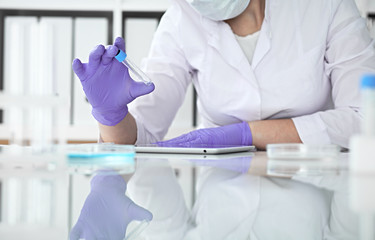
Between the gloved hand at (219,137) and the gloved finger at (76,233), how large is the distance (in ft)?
3.15

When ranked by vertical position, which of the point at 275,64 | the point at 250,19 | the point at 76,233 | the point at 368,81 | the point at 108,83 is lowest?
the point at 76,233

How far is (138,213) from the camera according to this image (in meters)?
0.44

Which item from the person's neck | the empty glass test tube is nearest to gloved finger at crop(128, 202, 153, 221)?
the empty glass test tube

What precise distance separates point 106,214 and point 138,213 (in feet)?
0.11

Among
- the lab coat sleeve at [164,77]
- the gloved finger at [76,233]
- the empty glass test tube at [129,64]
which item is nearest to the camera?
the gloved finger at [76,233]

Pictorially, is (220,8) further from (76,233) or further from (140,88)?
(76,233)

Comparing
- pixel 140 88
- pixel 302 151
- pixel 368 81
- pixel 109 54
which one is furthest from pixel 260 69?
pixel 368 81

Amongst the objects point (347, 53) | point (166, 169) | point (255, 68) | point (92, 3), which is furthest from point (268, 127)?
point (92, 3)

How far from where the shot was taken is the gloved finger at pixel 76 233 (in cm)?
36

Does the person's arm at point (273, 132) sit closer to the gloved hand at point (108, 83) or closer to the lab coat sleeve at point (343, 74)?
the lab coat sleeve at point (343, 74)

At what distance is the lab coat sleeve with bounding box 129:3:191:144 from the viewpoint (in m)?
1.80

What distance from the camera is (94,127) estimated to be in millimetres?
4727

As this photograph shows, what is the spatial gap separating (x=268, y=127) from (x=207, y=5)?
1.73 ft

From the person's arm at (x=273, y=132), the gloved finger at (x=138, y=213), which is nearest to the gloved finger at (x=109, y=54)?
the person's arm at (x=273, y=132)
